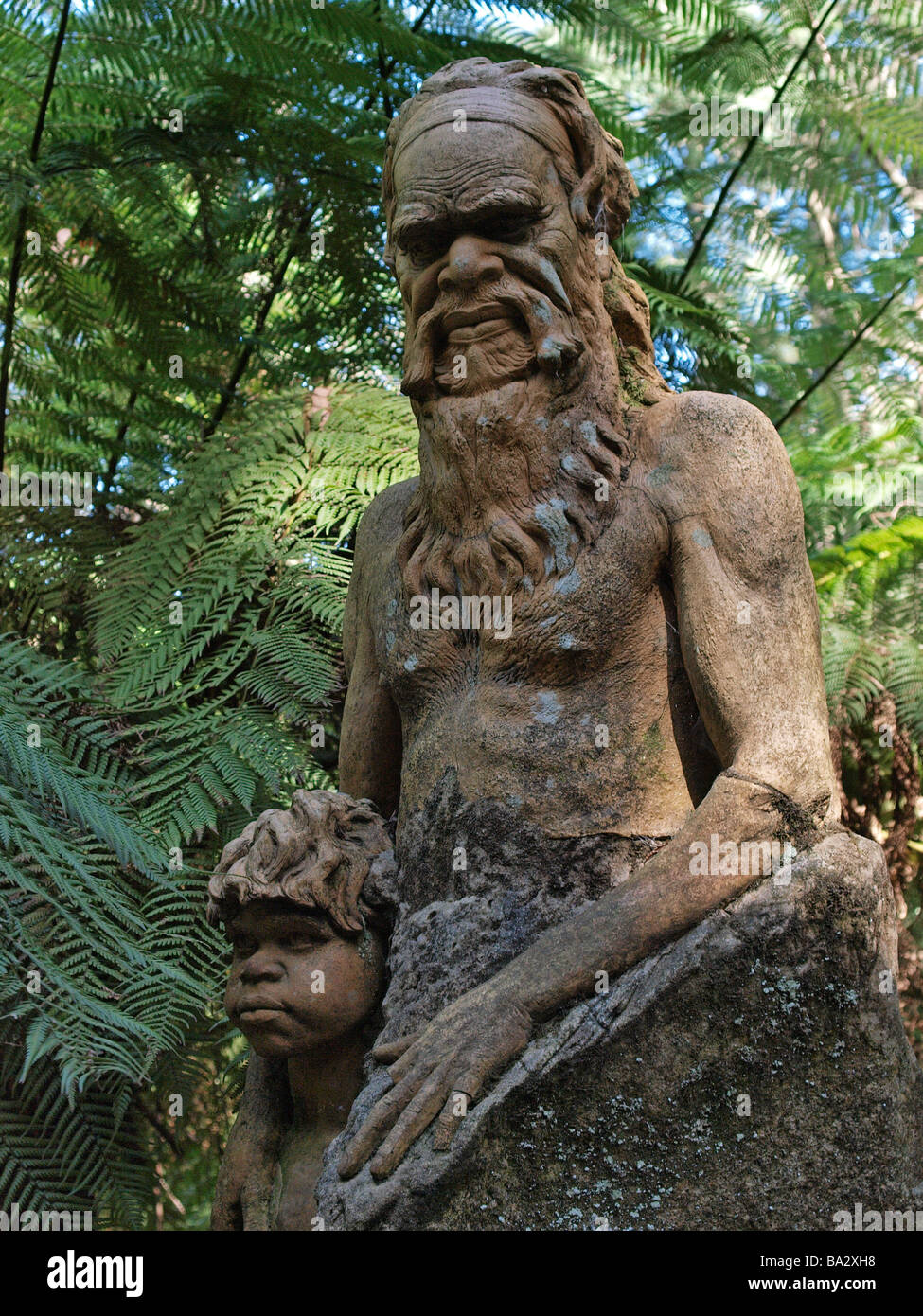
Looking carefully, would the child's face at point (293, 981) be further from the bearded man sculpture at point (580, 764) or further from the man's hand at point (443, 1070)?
the man's hand at point (443, 1070)

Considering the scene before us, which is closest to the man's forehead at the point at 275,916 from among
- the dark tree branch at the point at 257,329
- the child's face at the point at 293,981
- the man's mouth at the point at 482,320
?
the child's face at the point at 293,981

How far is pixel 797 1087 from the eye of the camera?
7.94 feet

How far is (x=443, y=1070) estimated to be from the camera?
8.01ft

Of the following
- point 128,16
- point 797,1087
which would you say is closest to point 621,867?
point 797,1087

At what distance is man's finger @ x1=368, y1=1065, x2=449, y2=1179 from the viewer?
2398 mm

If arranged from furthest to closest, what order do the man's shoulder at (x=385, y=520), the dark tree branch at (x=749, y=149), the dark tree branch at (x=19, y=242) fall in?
the dark tree branch at (x=749, y=149) → the dark tree branch at (x=19, y=242) → the man's shoulder at (x=385, y=520)

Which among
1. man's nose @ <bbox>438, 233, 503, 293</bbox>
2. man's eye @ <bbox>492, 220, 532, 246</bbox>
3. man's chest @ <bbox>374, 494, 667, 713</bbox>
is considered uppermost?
man's eye @ <bbox>492, 220, 532, 246</bbox>

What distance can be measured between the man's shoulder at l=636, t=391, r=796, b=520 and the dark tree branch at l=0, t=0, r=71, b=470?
10.2 feet

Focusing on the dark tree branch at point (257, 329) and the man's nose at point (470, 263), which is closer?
the man's nose at point (470, 263)

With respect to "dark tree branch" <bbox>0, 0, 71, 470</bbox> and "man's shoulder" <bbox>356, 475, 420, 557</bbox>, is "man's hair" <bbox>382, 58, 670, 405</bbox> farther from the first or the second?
"dark tree branch" <bbox>0, 0, 71, 470</bbox>

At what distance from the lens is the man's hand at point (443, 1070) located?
2.41 metres

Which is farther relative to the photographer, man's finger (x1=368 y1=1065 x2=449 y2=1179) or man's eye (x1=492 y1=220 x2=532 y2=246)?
man's eye (x1=492 y1=220 x2=532 y2=246)

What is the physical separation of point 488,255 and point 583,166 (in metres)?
0.35

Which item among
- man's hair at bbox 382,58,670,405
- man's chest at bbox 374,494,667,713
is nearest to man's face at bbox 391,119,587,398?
man's hair at bbox 382,58,670,405
